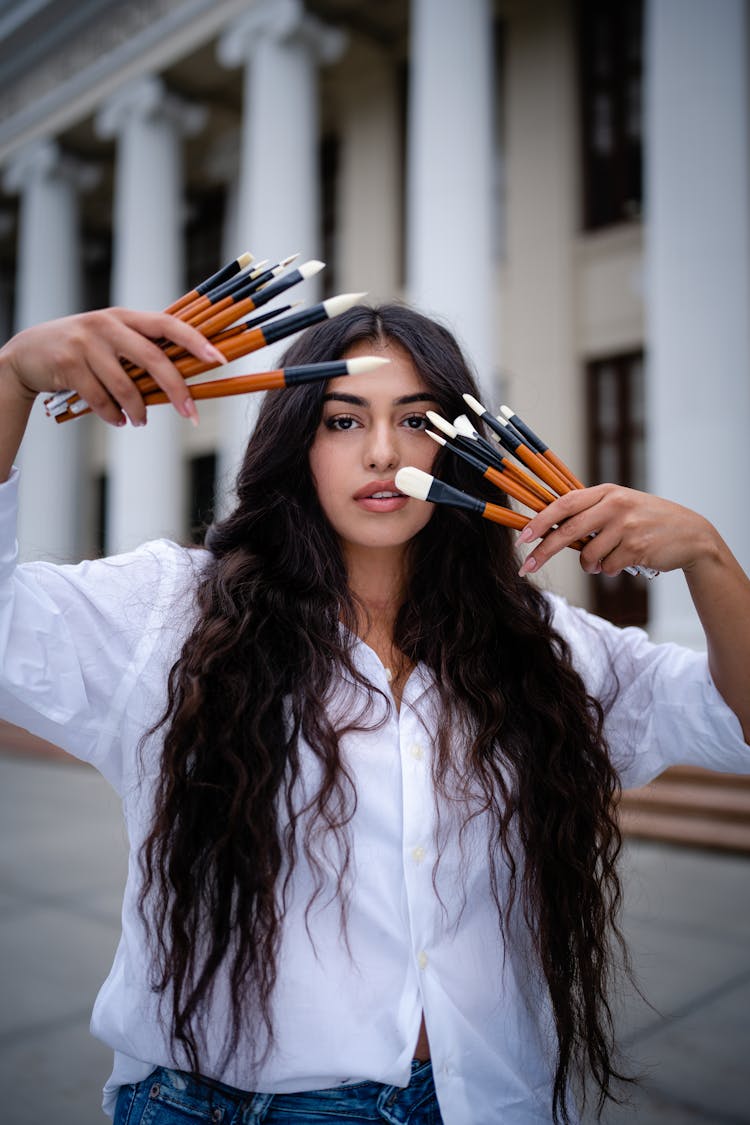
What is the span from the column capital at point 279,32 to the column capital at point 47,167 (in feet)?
14.1

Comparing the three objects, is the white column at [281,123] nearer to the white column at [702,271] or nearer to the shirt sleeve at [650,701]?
the white column at [702,271]

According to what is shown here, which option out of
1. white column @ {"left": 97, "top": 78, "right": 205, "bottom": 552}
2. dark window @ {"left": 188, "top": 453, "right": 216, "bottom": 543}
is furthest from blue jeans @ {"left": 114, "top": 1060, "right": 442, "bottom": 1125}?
dark window @ {"left": 188, "top": 453, "right": 216, "bottom": 543}

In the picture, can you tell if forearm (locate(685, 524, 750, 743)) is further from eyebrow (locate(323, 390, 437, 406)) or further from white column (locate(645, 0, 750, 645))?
white column (locate(645, 0, 750, 645))

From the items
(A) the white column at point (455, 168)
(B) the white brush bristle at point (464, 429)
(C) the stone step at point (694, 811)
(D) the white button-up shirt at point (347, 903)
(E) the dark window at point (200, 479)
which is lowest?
(C) the stone step at point (694, 811)

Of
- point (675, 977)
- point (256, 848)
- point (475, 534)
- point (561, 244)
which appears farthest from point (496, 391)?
point (256, 848)

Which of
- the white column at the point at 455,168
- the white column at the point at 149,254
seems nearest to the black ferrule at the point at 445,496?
the white column at the point at 455,168

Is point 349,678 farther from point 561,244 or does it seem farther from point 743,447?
point 561,244

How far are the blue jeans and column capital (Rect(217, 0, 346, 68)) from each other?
419 inches

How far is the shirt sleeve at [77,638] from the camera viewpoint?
1.33m

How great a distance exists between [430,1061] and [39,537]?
13.5 metres

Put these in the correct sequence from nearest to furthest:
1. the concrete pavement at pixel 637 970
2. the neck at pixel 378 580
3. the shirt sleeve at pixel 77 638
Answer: the shirt sleeve at pixel 77 638, the neck at pixel 378 580, the concrete pavement at pixel 637 970

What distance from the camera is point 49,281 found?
13.8 metres

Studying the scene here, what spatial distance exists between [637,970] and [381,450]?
3.17m

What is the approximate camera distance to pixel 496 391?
1012 centimetres
